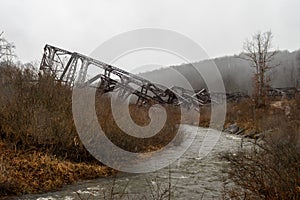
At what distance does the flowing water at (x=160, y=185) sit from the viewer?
6758 millimetres

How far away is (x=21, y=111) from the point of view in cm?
900

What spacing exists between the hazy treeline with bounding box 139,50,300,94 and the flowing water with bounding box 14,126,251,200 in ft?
98.0

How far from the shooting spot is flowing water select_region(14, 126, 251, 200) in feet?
22.2

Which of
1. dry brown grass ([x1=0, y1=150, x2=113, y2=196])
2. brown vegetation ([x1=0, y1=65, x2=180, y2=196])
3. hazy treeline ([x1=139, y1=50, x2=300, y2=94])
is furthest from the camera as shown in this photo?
hazy treeline ([x1=139, y1=50, x2=300, y2=94])

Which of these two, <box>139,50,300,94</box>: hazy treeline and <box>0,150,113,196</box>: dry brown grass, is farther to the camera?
<box>139,50,300,94</box>: hazy treeline

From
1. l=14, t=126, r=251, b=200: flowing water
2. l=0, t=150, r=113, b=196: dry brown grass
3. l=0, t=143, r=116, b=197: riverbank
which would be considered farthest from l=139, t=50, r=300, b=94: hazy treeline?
l=0, t=150, r=113, b=196: dry brown grass

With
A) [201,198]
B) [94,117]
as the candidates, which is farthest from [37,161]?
[201,198]

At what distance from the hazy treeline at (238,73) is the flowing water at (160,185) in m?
29.9

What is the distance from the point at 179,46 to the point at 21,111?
6.34 metres

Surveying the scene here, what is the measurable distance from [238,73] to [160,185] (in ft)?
154

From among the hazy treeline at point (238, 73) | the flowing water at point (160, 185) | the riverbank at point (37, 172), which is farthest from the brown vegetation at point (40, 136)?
the hazy treeline at point (238, 73)

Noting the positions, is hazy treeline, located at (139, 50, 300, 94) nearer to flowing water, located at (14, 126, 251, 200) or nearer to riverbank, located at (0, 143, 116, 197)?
flowing water, located at (14, 126, 251, 200)

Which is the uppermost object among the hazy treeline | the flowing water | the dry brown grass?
the hazy treeline

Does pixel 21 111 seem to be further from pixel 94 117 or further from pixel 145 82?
pixel 145 82
